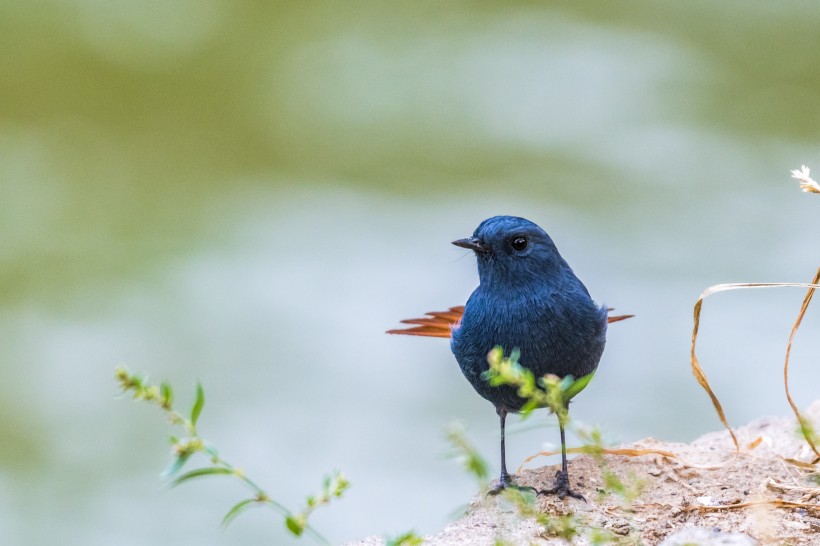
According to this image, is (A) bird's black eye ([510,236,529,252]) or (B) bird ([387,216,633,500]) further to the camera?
(A) bird's black eye ([510,236,529,252])

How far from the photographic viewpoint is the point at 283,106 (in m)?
10.4

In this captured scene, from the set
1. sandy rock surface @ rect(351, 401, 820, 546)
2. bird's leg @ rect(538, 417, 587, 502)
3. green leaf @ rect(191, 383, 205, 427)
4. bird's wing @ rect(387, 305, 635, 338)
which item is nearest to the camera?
green leaf @ rect(191, 383, 205, 427)

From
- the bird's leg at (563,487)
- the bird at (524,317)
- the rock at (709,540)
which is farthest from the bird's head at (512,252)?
the rock at (709,540)

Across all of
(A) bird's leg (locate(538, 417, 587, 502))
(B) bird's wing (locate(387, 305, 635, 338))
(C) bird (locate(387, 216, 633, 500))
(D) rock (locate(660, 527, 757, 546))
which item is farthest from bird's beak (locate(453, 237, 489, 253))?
(D) rock (locate(660, 527, 757, 546))

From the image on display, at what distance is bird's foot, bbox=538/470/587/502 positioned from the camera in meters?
2.72

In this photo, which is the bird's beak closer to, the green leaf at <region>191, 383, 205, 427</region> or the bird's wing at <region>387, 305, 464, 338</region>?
the bird's wing at <region>387, 305, 464, 338</region>

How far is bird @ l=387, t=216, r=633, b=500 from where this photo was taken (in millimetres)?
2723

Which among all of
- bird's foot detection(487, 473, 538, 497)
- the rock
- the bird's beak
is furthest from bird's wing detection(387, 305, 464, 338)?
the rock

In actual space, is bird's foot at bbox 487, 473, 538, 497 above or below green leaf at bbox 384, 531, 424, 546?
above

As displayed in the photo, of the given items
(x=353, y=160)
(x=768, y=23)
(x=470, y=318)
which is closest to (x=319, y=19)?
(x=353, y=160)

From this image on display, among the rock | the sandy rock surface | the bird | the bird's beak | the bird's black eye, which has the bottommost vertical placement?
the rock

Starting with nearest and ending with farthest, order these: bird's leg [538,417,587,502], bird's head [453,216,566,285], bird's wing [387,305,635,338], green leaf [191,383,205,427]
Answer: green leaf [191,383,205,427], bird's leg [538,417,587,502], bird's head [453,216,566,285], bird's wing [387,305,635,338]

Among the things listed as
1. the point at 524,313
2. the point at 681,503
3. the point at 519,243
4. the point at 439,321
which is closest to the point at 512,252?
the point at 519,243

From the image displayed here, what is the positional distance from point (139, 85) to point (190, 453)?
31.3 feet
